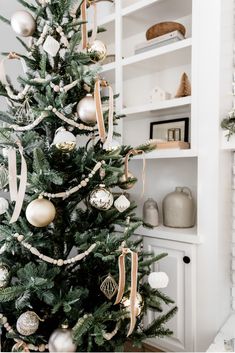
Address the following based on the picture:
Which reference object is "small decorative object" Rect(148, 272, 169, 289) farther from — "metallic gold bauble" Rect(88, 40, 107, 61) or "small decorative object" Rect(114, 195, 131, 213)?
Answer: "metallic gold bauble" Rect(88, 40, 107, 61)

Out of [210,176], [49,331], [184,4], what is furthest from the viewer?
[184,4]

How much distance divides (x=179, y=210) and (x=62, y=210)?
86cm

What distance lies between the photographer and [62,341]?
931mm

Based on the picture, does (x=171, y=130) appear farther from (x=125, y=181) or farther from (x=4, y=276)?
(x=4, y=276)

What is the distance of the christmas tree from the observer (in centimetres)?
93

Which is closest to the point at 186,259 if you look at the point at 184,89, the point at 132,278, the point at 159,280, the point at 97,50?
the point at 159,280

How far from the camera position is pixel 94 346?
1.04 meters

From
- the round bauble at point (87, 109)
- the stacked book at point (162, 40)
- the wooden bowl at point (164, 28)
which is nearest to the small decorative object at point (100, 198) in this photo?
the round bauble at point (87, 109)

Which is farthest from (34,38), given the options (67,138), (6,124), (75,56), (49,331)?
(49,331)

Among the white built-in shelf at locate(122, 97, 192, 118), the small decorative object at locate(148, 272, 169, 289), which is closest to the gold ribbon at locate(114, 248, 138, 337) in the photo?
the small decorative object at locate(148, 272, 169, 289)

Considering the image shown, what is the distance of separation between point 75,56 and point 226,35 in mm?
1019

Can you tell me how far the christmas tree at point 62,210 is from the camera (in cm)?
93

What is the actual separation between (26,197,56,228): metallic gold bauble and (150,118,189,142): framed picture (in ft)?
3.81

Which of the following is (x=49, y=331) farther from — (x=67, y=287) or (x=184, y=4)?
(x=184, y=4)
